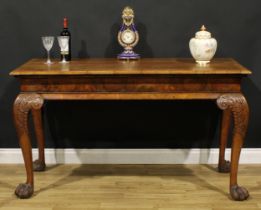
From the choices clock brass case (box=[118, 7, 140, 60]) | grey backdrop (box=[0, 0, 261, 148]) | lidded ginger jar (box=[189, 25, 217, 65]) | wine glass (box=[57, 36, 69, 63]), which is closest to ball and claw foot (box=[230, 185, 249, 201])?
grey backdrop (box=[0, 0, 261, 148])

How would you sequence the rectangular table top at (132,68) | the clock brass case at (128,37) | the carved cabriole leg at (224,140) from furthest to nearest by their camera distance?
the carved cabriole leg at (224,140)
the clock brass case at (128,37)
the rectangular table top at (132,68)

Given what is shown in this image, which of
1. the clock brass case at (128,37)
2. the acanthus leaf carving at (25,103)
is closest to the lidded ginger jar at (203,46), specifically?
the clock brass case at (128,37)

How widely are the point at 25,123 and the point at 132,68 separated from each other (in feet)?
2.18

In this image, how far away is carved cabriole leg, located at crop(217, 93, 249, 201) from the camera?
254 centimetres

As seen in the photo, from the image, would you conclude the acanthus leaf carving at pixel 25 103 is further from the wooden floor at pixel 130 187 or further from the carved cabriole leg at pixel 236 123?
the carved cabriole leg at pixel 236 123

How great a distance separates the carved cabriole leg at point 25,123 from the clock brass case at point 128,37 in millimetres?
636

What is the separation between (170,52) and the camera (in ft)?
10.1

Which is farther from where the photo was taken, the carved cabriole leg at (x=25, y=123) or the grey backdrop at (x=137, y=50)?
the grey backdrop at (x=137, y=50)

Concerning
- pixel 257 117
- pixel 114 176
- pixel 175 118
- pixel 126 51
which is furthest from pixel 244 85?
pixel 114 176

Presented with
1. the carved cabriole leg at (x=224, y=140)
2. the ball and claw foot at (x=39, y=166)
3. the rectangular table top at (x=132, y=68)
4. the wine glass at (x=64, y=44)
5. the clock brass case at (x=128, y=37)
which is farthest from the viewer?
the ball and claw foot at (x=39, y=166)

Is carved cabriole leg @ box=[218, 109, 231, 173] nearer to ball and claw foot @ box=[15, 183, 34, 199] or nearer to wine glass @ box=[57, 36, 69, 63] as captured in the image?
wine glass @ box=[57, 36, 69, 63]

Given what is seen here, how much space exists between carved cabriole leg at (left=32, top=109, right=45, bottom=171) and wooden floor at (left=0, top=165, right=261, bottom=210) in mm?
61

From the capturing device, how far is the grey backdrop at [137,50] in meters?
3.04

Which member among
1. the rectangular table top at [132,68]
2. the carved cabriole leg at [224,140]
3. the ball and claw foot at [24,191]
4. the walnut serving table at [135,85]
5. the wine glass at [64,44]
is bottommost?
the ball and claw foot at [24,191]
